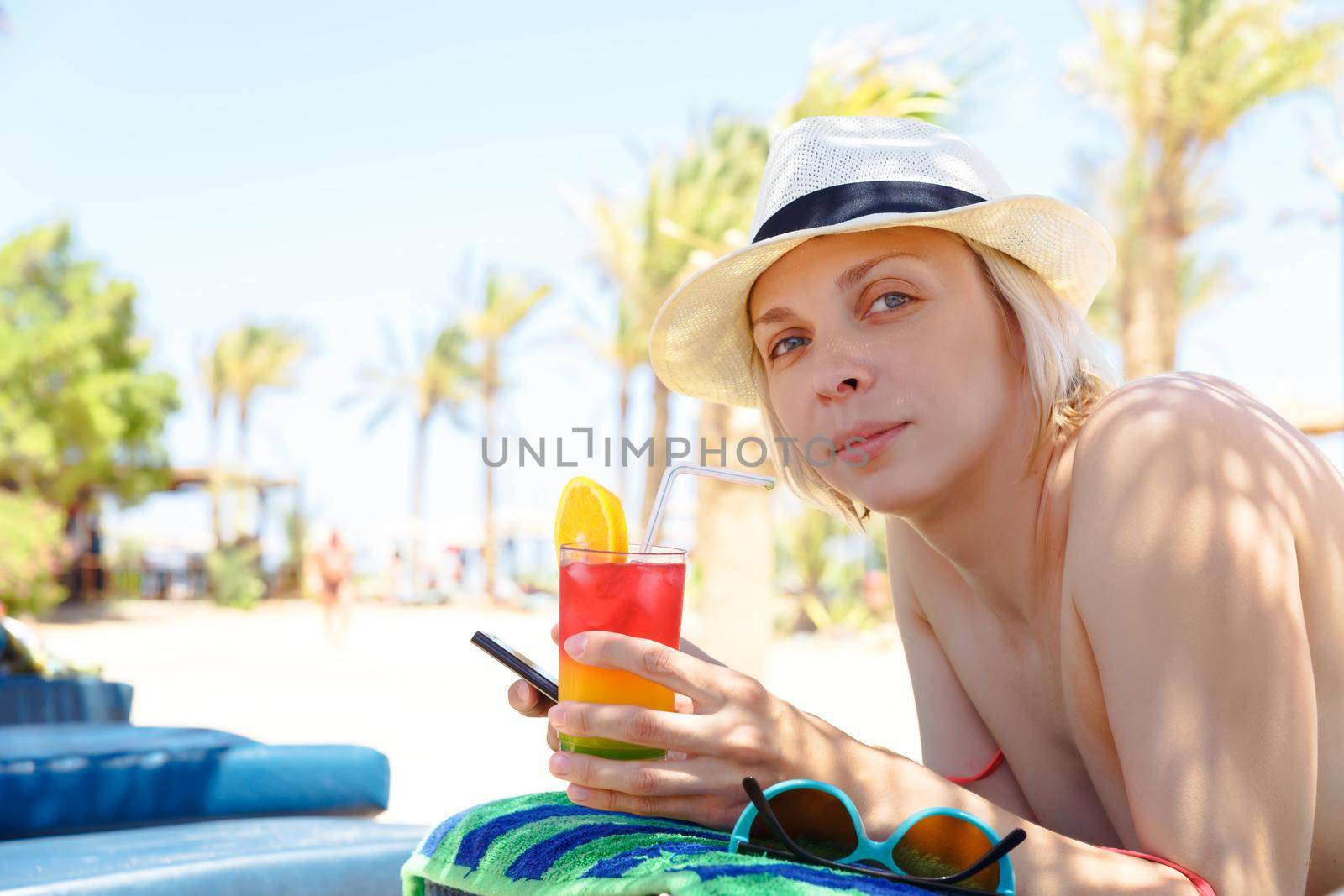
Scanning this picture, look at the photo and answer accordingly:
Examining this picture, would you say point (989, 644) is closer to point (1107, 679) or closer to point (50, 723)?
point (1107, 679)

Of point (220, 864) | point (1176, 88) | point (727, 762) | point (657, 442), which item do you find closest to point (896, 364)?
point (727, 762)

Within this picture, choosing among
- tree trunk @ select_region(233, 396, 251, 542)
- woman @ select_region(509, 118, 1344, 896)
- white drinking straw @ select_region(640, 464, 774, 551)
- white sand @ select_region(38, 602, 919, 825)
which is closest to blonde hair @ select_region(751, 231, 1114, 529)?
woman @ select_region(509, 118, 1344, 896)

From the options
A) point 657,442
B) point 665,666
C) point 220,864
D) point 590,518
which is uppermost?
point 657,442

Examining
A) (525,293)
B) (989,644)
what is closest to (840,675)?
(989,644)

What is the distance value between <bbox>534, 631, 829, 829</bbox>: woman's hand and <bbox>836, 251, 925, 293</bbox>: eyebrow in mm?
624

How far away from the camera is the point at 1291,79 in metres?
15.8

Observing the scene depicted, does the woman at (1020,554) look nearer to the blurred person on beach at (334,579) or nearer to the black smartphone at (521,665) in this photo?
the black smartphone at (521,665)

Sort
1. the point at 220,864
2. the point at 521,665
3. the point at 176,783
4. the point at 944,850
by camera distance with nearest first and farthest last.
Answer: the point at 944,850, the point at 521,665, the point at 220,864, the point at 176,783

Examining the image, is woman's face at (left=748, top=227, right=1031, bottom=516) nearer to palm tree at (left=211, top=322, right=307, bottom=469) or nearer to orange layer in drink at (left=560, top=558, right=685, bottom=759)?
orange layer in drink at (left=560, top=558, right=685, bottom=759)

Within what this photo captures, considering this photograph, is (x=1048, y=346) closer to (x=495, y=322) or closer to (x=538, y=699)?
(x=538, y=699)

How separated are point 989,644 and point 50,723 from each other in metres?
→ 4.83

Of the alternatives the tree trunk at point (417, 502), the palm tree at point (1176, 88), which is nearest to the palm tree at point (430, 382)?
the tree trunk at point (417, 502)

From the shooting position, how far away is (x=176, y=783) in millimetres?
3344

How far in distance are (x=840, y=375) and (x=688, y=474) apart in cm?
25
